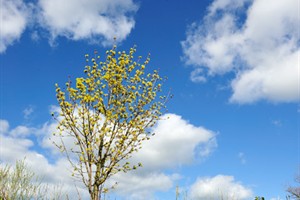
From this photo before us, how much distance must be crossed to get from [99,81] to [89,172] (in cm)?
424

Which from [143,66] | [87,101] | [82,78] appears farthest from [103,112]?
[143,66]

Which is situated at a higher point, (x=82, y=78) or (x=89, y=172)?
(x=82, y=78)

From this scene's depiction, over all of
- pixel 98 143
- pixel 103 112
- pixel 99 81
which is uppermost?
pixel 99 81

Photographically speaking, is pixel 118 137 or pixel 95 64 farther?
pixel 95 64

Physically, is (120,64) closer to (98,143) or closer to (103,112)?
(103,112)

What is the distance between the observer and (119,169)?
16734 mm

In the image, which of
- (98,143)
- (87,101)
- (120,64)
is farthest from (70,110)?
(120,64)

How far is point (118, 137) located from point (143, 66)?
12.8 feet

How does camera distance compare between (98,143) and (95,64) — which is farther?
(95,64)

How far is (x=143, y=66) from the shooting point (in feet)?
60.4

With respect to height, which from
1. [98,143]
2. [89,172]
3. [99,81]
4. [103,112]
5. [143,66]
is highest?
[143,66]

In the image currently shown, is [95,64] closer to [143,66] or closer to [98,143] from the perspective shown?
[143,66]

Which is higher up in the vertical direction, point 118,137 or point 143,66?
point 143,66

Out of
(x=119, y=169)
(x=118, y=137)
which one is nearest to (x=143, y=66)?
(x=118, y=137)
